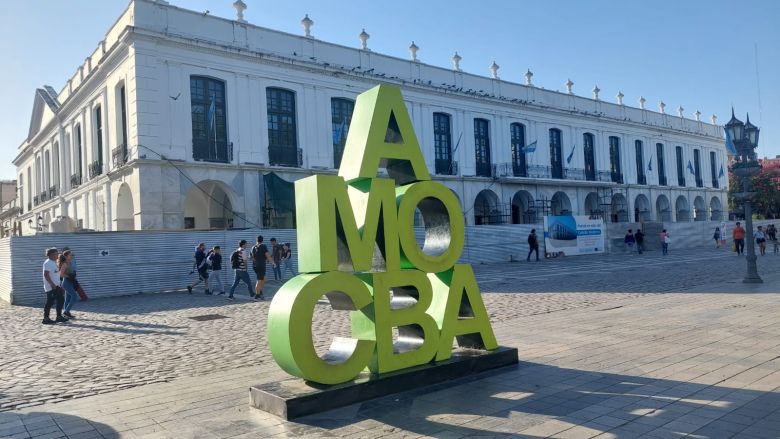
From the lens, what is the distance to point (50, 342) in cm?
950

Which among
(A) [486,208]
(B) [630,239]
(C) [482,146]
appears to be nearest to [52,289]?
(C) [482,146]

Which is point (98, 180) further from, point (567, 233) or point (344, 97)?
point (567, 233)

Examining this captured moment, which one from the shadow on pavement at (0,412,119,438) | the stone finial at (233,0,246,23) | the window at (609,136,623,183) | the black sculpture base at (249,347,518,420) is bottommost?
the shadow on pavement at (0,412,119,438)

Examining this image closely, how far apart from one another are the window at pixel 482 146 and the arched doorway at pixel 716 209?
2719 centimetres

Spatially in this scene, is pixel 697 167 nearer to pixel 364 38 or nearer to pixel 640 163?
pixel 640 163

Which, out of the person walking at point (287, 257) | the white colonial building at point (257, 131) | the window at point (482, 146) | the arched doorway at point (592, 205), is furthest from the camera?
the arched doorway at point (592, 205)

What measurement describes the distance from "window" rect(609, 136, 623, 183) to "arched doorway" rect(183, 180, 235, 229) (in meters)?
26.7

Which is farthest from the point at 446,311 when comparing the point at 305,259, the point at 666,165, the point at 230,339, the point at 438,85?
the point at 666,165

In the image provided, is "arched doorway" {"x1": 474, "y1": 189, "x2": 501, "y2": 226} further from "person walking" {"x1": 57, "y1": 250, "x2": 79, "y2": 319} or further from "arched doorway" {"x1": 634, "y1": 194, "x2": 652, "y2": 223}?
"person walking" {"x1": 57, "y1": 250, "x2": 79, "y2": 319}

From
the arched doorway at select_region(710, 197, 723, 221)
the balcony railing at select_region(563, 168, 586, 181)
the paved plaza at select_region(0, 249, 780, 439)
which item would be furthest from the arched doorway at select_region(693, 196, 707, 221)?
the paved plaza at select_region(0, 249, 780, 439)

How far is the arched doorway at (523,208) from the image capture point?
115ft

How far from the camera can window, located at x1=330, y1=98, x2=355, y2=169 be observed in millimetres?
26641

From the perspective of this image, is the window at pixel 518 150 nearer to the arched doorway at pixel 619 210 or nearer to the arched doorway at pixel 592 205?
the arched doorway at pixel 592 205

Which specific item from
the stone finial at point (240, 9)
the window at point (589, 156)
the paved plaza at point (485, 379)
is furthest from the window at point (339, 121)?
the window at point (589, 156)
